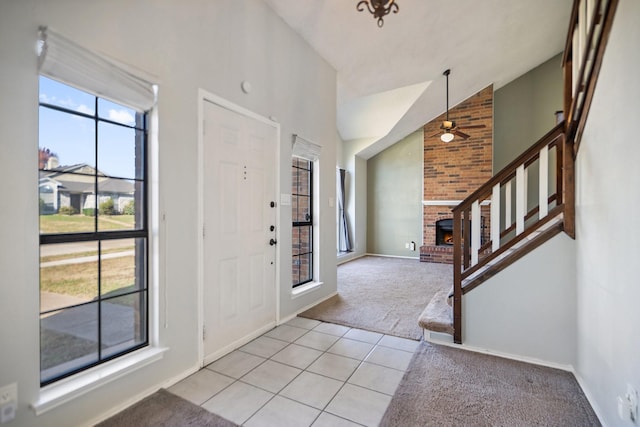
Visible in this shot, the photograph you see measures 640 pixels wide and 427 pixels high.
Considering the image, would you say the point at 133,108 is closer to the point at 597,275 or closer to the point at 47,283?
the point at 47,283

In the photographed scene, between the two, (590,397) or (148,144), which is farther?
(148,144)

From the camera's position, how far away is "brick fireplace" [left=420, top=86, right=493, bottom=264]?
6.55m

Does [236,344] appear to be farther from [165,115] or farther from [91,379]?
[165,115]

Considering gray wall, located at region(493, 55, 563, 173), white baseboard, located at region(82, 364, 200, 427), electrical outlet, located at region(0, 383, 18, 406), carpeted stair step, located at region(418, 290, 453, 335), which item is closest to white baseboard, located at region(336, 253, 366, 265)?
carpeted stair step, located at region(418, 290, 453, 335)

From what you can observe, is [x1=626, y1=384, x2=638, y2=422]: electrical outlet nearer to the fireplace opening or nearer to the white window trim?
the white window trim

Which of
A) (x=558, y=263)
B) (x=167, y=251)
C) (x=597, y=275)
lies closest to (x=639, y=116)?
(x=597, y=275)

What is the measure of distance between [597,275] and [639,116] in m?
0.96

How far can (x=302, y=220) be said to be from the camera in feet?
12.5

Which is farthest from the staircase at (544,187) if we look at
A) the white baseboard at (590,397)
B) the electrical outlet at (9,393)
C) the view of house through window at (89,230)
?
the electrical outlet at (9,393)

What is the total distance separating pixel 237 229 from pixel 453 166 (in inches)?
225

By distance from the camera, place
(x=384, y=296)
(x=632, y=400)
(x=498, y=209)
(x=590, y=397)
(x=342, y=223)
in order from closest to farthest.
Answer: (x=632, y=400) → (x=590, y=397) → (x=498, y=209) → (x=384, y=296) → (x=342, y=223)

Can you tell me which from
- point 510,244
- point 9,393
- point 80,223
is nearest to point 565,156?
point 510,244

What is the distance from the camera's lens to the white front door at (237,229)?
2.42 meters

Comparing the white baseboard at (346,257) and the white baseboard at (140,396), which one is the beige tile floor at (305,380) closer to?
the white baseboard at (140,396)
